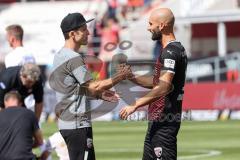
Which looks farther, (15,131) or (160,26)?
(160,26)

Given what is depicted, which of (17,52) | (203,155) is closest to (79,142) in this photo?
(17,52)

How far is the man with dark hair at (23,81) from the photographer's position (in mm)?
10492

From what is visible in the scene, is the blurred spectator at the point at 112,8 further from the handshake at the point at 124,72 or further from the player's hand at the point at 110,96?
the handshake at the point at 124,72

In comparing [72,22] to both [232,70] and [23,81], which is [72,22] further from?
[232,70]

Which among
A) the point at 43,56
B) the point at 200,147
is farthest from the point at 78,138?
the point at 43,56

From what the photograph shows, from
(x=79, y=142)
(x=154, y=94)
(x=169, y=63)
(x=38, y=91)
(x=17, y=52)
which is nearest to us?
(x=154, y=94)

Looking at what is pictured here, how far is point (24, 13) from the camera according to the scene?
148ft

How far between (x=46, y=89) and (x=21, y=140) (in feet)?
65.6

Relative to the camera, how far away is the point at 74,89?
1033 cm

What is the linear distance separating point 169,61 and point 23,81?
6.11ft

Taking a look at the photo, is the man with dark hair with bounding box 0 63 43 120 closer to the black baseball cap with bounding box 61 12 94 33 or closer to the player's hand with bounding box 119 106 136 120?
the black baseball cap with bounding box 61 12 94 33

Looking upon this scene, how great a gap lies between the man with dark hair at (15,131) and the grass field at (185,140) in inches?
284

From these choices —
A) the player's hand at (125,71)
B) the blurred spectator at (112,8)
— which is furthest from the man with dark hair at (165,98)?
the blurred spectator at (112,8)

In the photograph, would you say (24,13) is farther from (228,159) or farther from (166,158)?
(166,158)
